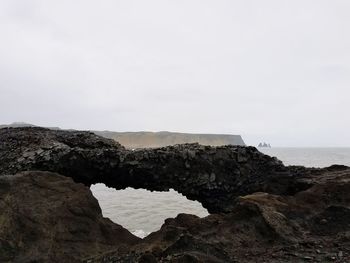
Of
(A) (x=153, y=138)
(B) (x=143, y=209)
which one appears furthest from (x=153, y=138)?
(B) (x=143, y=209)

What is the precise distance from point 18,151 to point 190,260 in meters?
7.17

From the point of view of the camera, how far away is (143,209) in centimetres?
2450

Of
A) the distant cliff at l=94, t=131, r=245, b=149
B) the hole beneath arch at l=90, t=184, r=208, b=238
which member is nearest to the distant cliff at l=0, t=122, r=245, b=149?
the distant cliff at l=94, t=131, r=245, b=149

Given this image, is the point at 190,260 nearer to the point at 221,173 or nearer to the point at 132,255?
the point at 132,255

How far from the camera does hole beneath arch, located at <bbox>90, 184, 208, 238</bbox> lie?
Answer: 20.1m

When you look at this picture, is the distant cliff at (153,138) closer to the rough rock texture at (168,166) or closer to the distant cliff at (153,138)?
the distant cliff at (153,138)

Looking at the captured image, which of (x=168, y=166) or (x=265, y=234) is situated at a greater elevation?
(x=168, y=166)

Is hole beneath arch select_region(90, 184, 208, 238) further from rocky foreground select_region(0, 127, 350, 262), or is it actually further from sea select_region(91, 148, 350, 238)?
rocky foreground select_region(0, 127, 350, 262)

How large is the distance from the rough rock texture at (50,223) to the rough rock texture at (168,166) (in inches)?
120

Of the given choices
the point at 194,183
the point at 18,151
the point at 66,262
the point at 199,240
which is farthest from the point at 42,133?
the point at 199,240

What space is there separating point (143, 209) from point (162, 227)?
16661 mm

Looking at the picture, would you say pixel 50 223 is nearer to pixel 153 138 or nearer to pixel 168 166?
pixel 168 166

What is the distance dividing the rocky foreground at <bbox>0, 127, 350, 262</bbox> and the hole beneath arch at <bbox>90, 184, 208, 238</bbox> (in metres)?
6.86

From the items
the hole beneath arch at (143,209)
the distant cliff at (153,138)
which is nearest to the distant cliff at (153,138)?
the distant cliff at (153,138)
